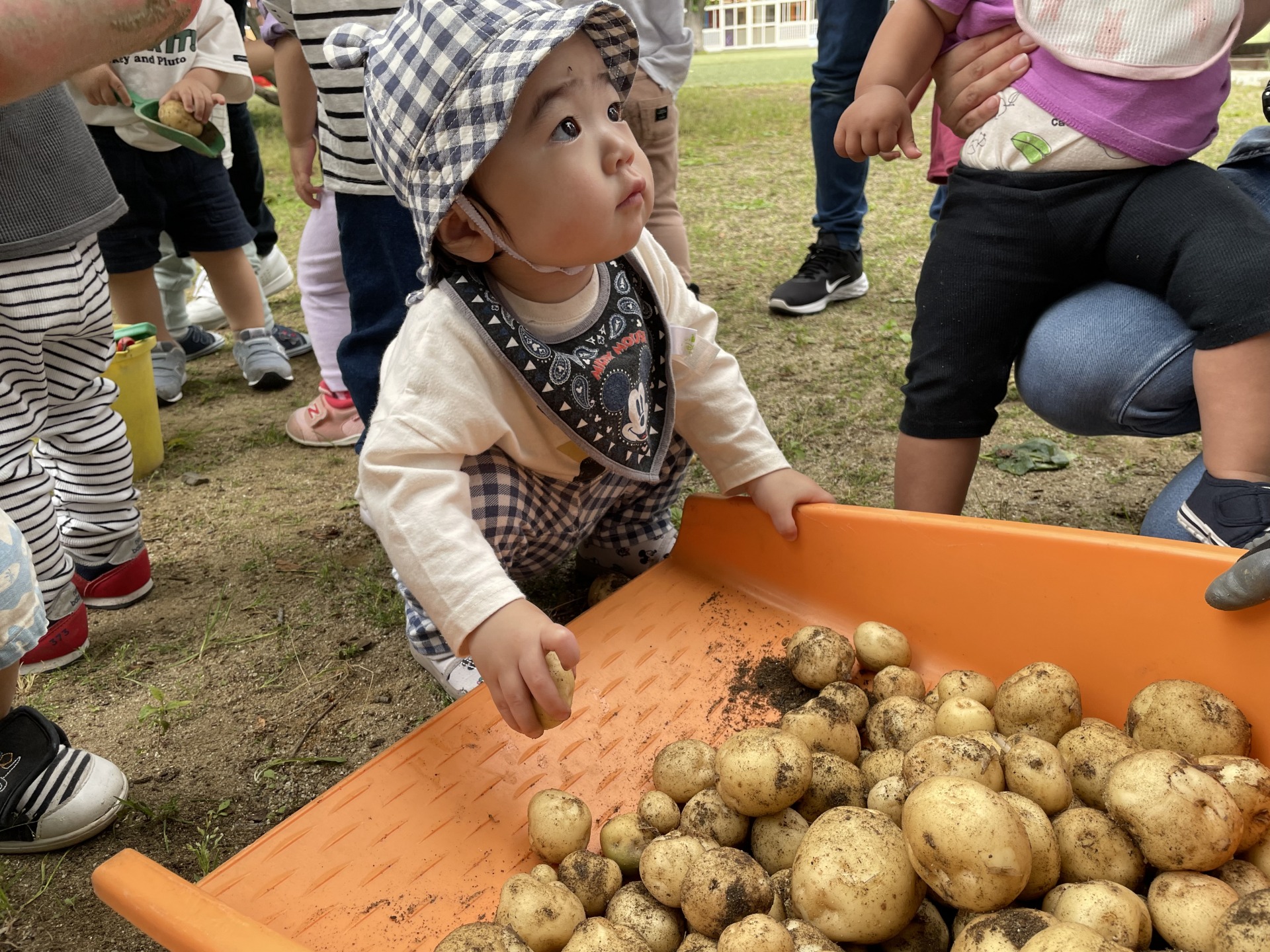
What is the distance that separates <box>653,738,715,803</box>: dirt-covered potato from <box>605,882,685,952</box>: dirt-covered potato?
0.15 meters

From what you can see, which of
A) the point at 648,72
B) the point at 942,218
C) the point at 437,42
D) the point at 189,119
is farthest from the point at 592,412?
the point at 189,119

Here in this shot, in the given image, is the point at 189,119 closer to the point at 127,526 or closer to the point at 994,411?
the point at 127,526

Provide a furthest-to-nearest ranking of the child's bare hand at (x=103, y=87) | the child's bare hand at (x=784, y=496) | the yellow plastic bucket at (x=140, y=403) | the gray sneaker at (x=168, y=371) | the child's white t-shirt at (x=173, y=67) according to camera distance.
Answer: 1. the gray sneaker at (x=168, y=371)
2. the child's white t-shirt at (x=173, y=67)
3. the child's bare hand at (x=103, y=87)
4. the yellow plastic bucket at (x=140, y=403)
5. the child's bare hand at (x=784, y=496)

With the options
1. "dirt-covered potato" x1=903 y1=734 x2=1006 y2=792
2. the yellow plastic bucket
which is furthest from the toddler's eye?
the yellow plastic bucket

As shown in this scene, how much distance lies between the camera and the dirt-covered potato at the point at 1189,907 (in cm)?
95

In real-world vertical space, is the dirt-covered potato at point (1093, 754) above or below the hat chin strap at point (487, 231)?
below

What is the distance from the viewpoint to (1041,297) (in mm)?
1670

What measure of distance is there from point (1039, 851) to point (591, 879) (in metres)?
0.49

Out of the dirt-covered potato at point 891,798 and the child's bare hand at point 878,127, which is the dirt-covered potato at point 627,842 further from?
the child's bare hand at point 878,127

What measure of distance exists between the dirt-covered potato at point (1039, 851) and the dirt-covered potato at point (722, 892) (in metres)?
0.27

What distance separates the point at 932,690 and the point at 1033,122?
906 millimetres

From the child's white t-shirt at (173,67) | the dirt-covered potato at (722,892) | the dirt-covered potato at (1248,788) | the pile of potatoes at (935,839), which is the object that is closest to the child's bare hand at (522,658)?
the pile of potatoes at (935,839)

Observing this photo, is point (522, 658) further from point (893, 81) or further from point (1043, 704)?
point (893, 81)

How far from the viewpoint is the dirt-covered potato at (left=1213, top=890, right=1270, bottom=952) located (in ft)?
2.77
